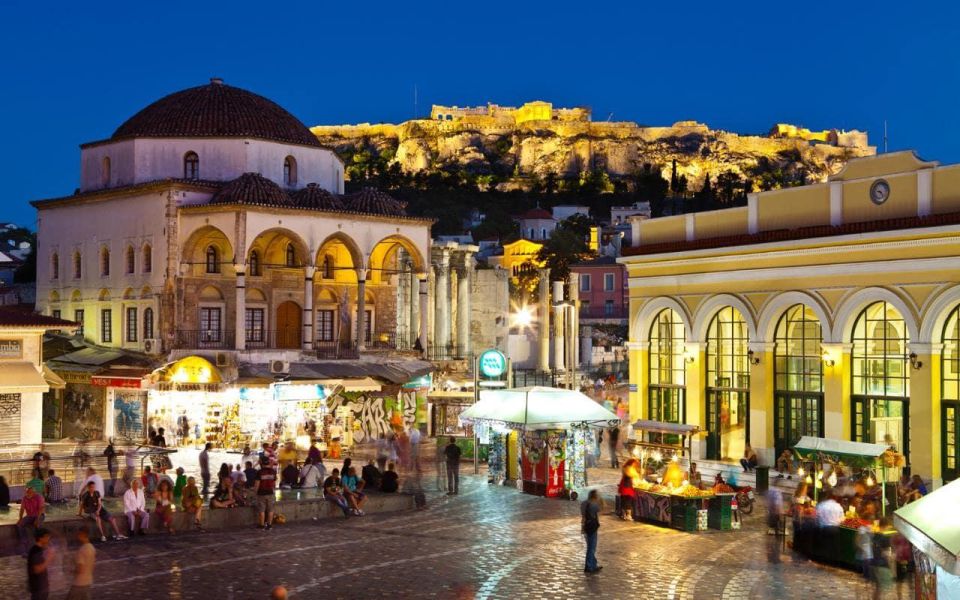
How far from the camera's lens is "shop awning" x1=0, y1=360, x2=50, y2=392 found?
3141cm

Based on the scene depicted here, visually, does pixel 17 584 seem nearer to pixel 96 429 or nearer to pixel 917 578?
pixel 917 578

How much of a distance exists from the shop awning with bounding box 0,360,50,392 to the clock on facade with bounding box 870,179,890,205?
67.7 ft

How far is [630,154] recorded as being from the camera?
168 meters

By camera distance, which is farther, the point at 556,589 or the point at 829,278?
the point at 829,278

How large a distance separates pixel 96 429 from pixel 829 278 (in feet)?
79.3

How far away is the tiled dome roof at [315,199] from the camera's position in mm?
43438

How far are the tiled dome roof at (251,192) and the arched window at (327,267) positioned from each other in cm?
482

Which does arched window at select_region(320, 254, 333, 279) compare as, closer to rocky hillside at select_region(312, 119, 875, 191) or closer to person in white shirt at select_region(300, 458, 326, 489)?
person in white shirt at select_region(300, 458, 326, 489)

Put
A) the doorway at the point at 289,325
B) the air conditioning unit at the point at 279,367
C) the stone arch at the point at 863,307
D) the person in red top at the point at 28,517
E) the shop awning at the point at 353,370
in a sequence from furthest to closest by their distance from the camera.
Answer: the doorway at the point at 289,325
the shop awning at the point at 353,370
the air conditioning unit at the point at 279,367
the stone arch at the point at 863,307
the person in red top at the point at 28,517

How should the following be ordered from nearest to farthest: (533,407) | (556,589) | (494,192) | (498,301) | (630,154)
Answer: (556,589) < (533,407) < (498,301) < (494,192) < (630,154)

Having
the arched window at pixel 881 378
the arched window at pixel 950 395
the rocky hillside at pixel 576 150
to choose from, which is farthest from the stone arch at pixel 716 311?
the rocky hillside at pixel 576 150

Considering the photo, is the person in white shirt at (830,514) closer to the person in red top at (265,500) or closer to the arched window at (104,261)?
the person in red top at (265,500)

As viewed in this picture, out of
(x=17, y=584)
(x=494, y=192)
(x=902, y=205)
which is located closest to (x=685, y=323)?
(x=902, y=205)

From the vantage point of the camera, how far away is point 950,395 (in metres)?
25.5
